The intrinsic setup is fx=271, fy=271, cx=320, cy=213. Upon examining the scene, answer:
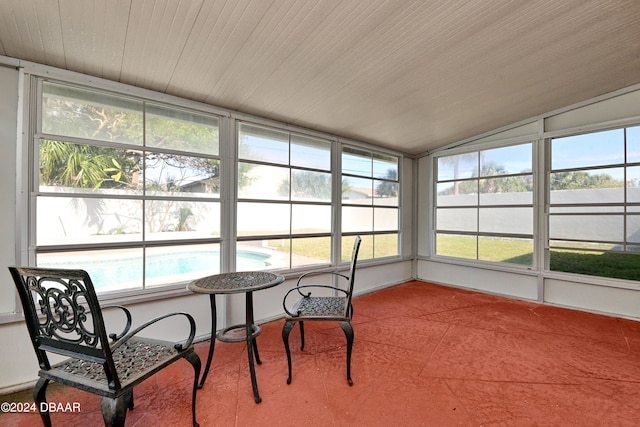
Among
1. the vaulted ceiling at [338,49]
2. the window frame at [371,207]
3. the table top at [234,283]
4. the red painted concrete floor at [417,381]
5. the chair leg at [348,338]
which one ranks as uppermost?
the vaulted ceiling at [338,49]

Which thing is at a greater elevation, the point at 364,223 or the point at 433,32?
the point at 433,32

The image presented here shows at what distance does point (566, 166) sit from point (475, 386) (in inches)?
138

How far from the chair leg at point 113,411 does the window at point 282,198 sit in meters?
1.86

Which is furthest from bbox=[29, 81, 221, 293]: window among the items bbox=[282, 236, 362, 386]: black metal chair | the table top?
bbox=[282, 236, 362, 386]: black metal chair

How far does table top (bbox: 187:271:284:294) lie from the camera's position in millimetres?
1814

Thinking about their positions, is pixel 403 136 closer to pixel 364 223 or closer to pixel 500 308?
pixel 364 223

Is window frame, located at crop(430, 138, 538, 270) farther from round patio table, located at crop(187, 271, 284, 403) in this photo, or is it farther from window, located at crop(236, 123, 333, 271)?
round patio table, located at crop(187, 271, 284, 403)

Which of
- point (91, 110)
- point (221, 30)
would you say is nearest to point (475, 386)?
point (221, 30)

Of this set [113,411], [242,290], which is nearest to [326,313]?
[242,290]

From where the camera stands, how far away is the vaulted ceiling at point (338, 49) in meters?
1.70

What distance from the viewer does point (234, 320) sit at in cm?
296

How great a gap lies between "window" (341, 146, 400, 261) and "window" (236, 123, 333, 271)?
A: 1.34 feet

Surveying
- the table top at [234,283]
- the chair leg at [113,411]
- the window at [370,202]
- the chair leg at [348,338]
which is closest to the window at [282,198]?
the window at [370,202]

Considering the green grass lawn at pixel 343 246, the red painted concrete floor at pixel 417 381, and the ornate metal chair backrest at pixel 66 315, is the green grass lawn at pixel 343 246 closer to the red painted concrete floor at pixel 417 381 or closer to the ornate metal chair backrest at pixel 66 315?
the red painted concrete floor at pixel 417 381
